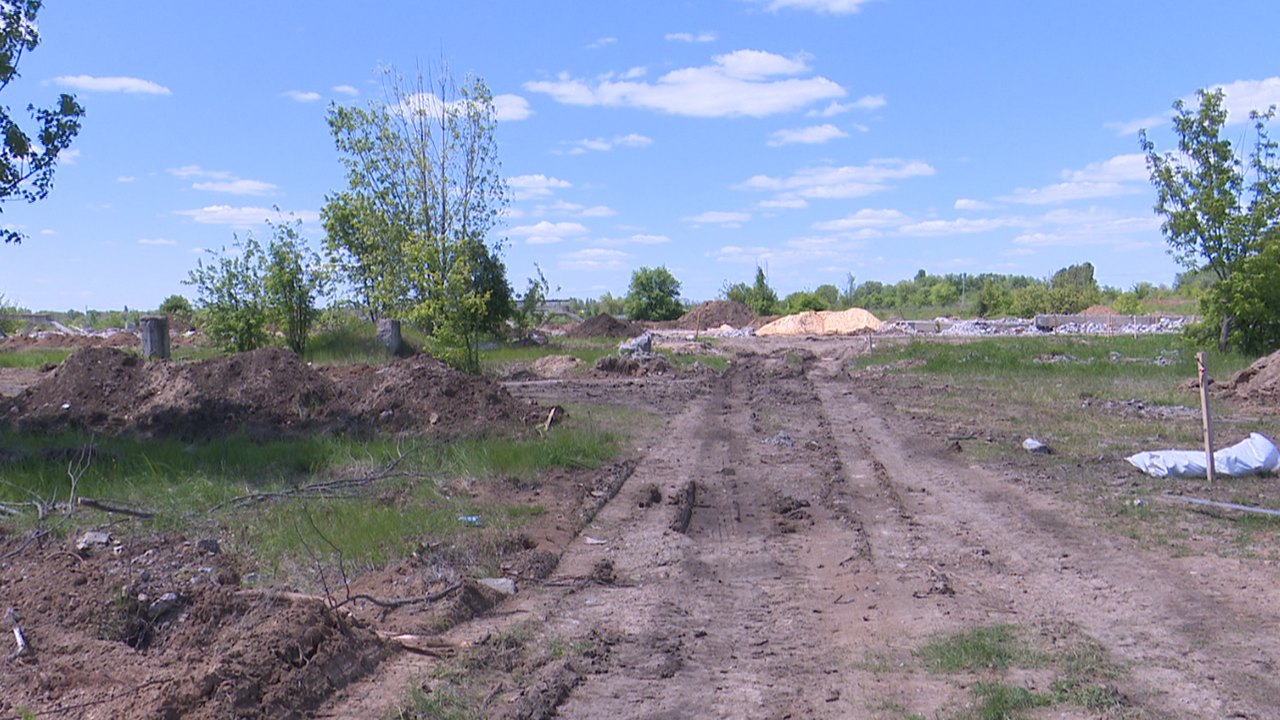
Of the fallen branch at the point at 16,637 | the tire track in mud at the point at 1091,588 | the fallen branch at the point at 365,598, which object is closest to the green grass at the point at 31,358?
the fallen branch at the point at 16,637

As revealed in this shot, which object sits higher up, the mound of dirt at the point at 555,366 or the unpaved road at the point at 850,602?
the mound of dirt at the point at 555,366

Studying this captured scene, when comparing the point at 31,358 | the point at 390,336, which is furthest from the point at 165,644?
the point at 31,358

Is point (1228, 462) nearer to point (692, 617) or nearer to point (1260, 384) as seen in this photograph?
point (692, 617)

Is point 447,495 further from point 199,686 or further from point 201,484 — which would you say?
point 199,686

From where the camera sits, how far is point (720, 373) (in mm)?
29312

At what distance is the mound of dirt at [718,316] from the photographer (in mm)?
73438

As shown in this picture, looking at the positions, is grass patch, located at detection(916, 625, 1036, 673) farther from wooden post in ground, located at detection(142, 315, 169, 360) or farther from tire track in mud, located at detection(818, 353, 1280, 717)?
wooden post in ground, located at detection(142, 315, 169, 360)

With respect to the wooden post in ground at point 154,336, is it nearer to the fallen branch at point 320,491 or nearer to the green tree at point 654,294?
the fallen branch at point 320,491

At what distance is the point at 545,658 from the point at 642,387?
1898 cm

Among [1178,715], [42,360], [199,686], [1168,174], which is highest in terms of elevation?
[1168,174]

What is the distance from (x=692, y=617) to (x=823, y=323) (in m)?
56.6

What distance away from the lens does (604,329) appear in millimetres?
58531

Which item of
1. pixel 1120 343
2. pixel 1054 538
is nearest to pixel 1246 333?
pixel 1120 343

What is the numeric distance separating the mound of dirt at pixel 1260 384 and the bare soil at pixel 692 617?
10301 mm
